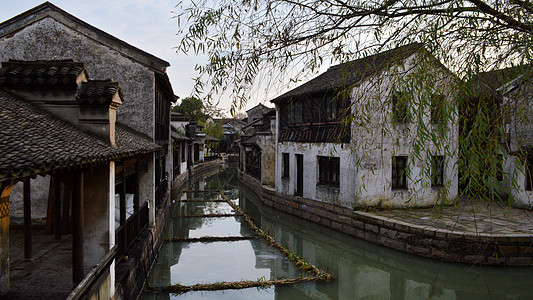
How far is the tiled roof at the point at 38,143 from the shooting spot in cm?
338

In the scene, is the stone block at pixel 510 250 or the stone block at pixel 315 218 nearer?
the stone block at pixel 510 250

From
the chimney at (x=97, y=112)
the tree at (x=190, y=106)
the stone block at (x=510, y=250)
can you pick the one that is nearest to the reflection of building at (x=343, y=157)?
the stone block at (x=510, y=250)

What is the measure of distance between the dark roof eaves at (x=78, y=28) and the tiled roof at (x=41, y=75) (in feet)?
15.1

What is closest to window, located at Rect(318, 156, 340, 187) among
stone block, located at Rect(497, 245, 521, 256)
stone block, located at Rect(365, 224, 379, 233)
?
stone block, located at Rect(365, 224, 379, 233)

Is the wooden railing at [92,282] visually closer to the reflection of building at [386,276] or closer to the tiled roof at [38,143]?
the tiled roof at [38,143]

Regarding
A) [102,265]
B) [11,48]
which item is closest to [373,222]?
[102,265]

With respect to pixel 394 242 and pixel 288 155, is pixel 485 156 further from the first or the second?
pixel 288 155

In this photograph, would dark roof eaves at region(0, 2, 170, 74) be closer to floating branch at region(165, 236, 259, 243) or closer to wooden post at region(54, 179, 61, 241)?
wooden post at region(54, 179, 61, 241)

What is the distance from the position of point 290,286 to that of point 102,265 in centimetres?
505

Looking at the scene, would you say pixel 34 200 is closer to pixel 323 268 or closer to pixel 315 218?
pixel 323 268

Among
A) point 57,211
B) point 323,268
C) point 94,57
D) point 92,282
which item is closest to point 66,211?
point 57,211

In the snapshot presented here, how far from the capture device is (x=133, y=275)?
7289 millimetres

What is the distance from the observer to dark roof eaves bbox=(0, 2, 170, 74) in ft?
33.7

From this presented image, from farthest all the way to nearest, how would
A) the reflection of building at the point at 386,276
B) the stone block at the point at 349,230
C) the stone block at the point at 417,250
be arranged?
the stone block at the point at 349,230
the stone block at the point at 417,250
the reflection of building at the point at 386,276
